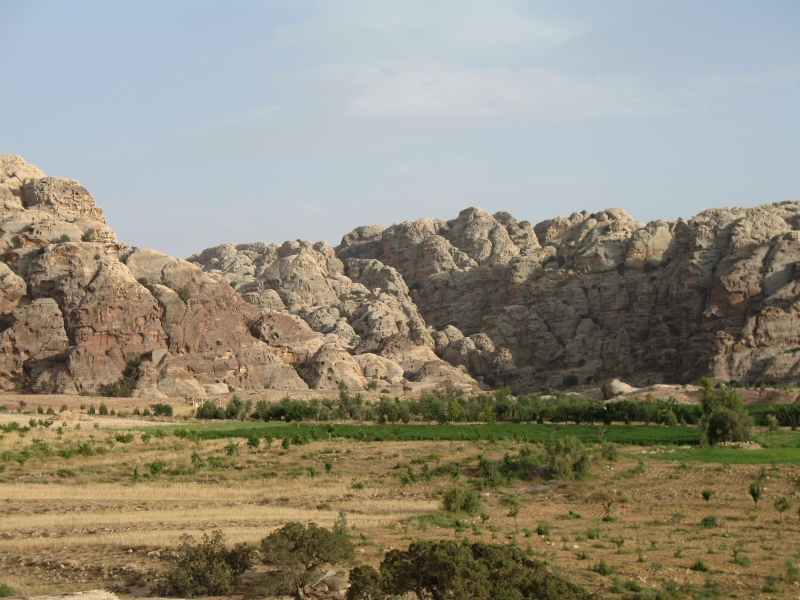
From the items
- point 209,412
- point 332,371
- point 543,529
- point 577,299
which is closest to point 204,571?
point 543,529

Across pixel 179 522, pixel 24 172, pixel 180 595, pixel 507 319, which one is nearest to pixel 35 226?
pixel 24 172

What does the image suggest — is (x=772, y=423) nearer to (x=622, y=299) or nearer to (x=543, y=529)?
(x=543, y=529)

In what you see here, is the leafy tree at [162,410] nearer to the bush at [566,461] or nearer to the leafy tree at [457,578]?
the bush at [566,461]

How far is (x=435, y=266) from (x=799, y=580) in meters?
108

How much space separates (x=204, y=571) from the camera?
21922 mm

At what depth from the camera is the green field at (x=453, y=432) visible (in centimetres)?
5616

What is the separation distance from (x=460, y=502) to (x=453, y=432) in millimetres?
26268

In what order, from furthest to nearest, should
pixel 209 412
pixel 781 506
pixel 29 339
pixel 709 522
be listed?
pixel 29 339 → pixel 209 412 → pixel 781 506 → pixel 709 522

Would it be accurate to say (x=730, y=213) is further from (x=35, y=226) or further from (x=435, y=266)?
(x=35, y=226)

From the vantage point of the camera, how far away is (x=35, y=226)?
87.6m

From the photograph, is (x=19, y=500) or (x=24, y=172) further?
(x=24, y=172)

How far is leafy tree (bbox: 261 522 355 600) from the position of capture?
2162 centimetres

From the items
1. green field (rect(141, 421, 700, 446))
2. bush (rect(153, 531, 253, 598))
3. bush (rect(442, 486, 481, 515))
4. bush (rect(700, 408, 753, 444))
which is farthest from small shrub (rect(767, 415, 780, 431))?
bush (rect(153, 531, 253, 598))

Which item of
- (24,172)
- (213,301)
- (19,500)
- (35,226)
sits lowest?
(19,500)
